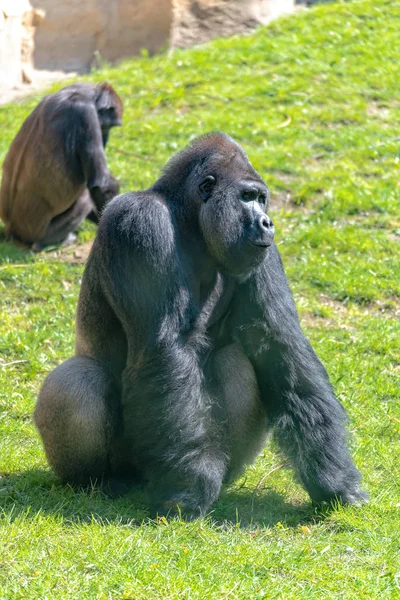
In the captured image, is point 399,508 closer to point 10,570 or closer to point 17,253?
point 10,570

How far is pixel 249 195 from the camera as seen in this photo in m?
4.52

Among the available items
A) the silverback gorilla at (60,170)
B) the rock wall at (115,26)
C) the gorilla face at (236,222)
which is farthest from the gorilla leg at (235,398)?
the rock wall at (115,26)

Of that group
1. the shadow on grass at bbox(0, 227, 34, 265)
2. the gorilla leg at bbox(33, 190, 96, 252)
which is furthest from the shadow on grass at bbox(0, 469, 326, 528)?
the gorilla leg at bbox(33, 190, 96, 252)

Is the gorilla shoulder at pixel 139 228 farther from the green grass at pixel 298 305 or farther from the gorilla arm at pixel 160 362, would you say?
the green grass at pixel 298 305

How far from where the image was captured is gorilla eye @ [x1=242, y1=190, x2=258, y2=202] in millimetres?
4496

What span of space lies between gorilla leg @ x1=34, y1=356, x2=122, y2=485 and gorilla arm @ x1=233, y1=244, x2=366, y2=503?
2.48 feet

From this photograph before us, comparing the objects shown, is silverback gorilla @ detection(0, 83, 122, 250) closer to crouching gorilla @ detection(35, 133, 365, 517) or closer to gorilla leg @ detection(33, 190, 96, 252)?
gorilla leg @ detection(33, 190, 96, 252)

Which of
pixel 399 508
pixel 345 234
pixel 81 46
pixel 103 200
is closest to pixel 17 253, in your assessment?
pixel 103 200

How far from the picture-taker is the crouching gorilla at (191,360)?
14.2 feet

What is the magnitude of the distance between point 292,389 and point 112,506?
1054mm

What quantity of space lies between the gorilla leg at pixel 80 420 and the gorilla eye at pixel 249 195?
1.12m

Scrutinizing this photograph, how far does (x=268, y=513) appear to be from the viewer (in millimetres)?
4566

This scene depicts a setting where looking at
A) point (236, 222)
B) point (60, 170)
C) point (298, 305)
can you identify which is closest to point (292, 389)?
point (236, 222)

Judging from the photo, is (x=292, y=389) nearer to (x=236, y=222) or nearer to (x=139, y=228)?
(x=236, y=222)
